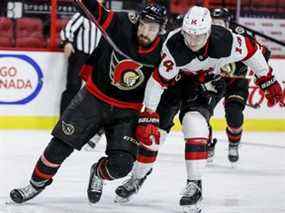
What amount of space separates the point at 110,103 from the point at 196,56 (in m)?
0.47

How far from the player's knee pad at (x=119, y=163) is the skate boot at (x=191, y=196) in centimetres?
29

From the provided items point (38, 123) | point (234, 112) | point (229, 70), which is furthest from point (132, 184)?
point (38, 123)

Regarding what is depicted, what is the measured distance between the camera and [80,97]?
13.6 ft

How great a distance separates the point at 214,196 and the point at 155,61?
0.99 metres

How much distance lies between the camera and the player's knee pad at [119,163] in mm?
4031

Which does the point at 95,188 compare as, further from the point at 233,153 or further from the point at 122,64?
the point at 233,153

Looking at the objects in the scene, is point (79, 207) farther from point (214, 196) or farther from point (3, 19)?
point (3, 19)

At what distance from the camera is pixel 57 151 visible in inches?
158

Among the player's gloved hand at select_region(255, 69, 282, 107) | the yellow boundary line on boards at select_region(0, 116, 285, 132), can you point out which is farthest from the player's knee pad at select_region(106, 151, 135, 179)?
the yellow boundary line on boards at select_region(0, 116, 285, 132)

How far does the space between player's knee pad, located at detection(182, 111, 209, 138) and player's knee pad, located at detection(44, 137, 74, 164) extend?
1.81ft

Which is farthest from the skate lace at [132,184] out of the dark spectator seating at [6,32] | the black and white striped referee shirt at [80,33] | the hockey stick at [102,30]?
the dark spectator seating at [6,32]

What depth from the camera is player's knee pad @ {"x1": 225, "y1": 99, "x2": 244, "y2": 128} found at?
19.2 ft

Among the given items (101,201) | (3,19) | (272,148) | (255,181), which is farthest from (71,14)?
(101,201)

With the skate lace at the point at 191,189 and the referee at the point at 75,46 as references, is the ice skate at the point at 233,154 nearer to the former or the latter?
the skate lace at the point at 191,189
